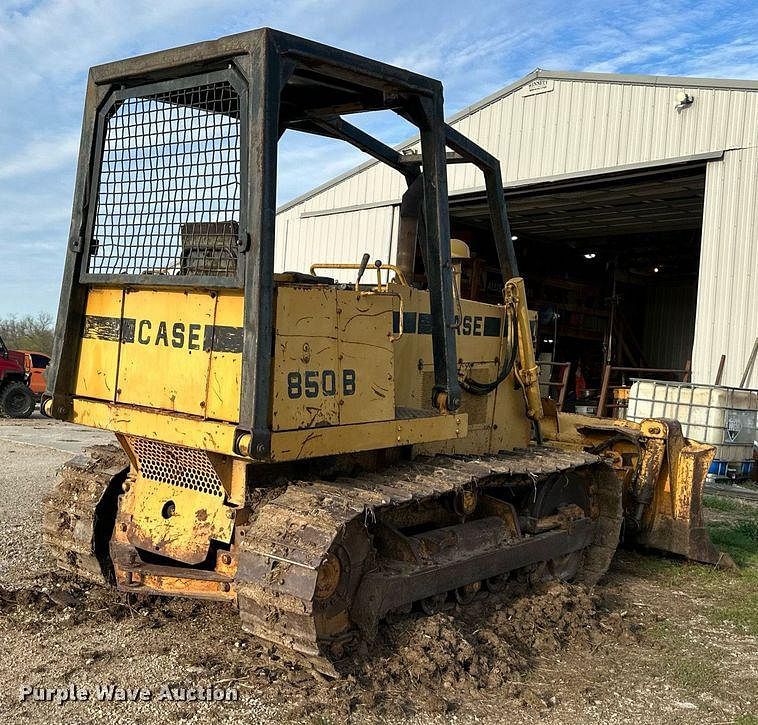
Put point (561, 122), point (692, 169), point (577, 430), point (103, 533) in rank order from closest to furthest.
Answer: point (103, 533) < point (577, 430) < point (692, 169) < point (561, 122)

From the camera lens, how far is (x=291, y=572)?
4.12m

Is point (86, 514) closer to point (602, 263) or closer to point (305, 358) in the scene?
point (305, 358)

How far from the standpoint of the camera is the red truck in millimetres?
20016

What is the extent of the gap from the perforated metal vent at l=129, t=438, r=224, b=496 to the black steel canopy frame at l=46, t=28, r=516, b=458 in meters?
0.58

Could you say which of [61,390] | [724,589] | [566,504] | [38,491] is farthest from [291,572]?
[38,491]

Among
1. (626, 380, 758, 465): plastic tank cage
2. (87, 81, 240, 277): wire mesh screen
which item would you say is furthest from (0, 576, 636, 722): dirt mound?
(626, 380, 758, 465): plastic tank cage

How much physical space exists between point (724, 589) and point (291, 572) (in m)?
4.46

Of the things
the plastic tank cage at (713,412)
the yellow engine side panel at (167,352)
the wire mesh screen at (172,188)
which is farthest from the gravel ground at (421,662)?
the plastic tank cage at (713,412)

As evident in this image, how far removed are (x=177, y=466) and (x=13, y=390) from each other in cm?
1684

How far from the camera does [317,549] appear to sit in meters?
4.09

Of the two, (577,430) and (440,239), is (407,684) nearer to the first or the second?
(440,239)

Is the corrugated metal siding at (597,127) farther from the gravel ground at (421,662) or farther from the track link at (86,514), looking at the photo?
the track link at (86,514)

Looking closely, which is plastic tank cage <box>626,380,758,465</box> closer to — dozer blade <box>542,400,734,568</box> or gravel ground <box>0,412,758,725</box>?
dozer blade <box>542,400,734,568</box>

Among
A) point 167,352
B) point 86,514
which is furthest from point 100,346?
point 86,514
